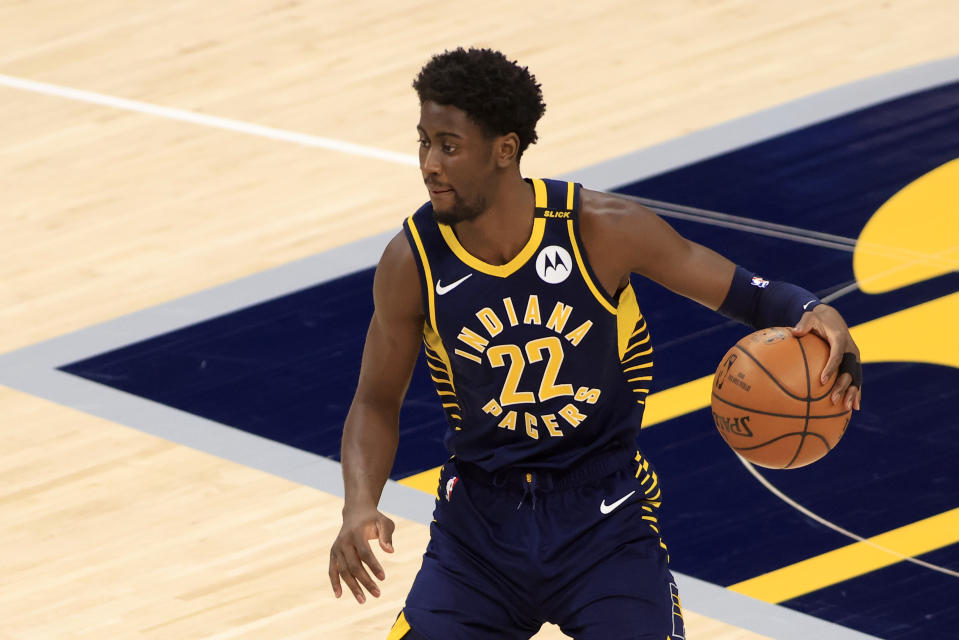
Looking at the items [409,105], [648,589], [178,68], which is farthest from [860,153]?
[648,589]

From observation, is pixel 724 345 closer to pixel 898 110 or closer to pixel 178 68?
pixel 898 110

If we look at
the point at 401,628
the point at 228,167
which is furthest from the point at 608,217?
the point at 228,167

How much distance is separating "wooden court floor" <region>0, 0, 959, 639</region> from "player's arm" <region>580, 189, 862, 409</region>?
1.79 m

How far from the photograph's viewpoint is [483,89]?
494cm

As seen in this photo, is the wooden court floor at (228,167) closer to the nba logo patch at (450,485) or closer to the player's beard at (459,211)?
the nba logo patch at (450,485)

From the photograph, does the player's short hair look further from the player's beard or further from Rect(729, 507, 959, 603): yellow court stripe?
Rect(729, 507, 959, 603): yellow court stripe

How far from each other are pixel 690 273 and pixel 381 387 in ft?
2.87

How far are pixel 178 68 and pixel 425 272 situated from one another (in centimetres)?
834

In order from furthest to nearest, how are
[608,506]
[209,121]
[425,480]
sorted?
1. [209,121]
2. [425,480]
3. [608,506]

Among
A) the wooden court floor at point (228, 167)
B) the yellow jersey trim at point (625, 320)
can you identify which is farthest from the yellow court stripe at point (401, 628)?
the wooden court floor at point (228, 167)

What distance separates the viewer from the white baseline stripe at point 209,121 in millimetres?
11461

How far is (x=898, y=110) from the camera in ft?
36.6

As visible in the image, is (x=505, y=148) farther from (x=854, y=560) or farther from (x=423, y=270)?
(x=854, y=560)

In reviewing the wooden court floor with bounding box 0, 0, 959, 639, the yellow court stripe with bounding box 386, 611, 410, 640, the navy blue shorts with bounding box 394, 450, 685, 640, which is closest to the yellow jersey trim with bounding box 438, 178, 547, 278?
the navy blue shorts with bounding box 394, 450, 685, 640
